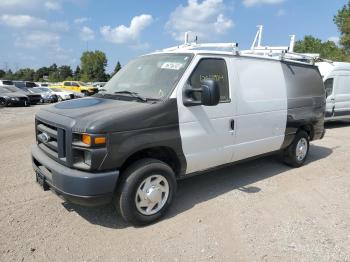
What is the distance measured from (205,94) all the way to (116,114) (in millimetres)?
1114

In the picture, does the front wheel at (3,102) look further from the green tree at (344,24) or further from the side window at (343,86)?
the green tree at (344,24)

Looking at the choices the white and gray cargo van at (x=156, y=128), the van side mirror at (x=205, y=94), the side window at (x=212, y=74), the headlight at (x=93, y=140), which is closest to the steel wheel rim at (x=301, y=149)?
the white and gray cargo van at (x=156, y=128)

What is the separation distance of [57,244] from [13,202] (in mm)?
1400

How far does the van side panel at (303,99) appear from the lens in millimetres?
6105

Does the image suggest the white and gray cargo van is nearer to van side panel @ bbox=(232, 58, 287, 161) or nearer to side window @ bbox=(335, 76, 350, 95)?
van side panel @ bbox=(232, 58, 287, 161)

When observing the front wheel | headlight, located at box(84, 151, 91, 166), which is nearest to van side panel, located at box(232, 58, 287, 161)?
headlight, located at box(84, 151, 91, 166)

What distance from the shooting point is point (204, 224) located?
161 inches

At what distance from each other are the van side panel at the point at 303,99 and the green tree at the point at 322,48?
96.6 ft

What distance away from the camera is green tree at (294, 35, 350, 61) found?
3406 centimetres

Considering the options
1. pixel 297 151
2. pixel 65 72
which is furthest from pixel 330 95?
pixel 65 72

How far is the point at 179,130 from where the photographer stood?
13.6 feet

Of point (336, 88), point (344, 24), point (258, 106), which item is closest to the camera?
point (258, 106)

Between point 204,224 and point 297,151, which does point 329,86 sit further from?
point 204,224

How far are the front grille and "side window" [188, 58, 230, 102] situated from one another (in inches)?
67.6
